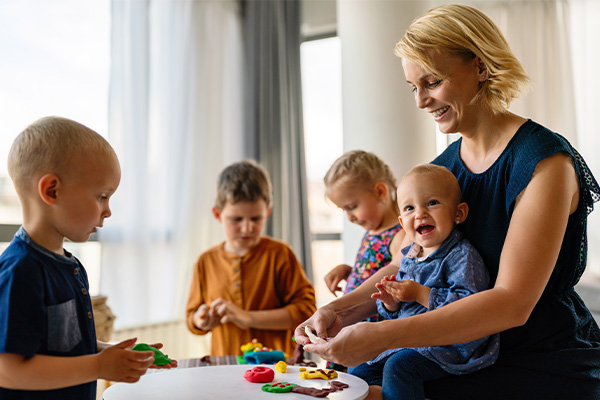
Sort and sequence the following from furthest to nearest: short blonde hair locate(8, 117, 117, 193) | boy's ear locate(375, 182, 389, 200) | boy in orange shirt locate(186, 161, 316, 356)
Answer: boy in orange shirt locate(186, 161, 316, 356) < boy's ear locate(375, 182, 389, 200) < short blonde hair locate(8, 117, 117, 193)

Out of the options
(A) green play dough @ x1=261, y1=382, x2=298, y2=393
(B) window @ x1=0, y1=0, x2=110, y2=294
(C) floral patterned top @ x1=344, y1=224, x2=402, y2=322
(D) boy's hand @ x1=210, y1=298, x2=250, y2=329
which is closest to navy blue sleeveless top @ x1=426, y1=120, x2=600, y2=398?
(A) green play dough @ x1=261, y1=382, x2=298, y2=393

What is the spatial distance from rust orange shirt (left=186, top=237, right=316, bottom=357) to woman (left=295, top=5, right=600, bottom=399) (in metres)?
1.00

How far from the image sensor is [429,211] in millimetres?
1427

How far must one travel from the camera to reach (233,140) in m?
4.35

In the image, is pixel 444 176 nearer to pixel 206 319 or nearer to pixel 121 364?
pixel 121 364

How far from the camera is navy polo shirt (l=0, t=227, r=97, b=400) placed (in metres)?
1.02

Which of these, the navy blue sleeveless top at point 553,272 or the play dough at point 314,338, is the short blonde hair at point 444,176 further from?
the play dough at point 314,338

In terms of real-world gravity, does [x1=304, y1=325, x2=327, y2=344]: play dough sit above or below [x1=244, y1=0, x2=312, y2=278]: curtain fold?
below

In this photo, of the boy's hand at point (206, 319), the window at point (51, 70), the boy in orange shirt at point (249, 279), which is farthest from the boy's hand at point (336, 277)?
the window at point (51, 70)

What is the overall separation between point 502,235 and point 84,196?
956 millimetres

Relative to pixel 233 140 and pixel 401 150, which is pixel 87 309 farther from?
pixel 233 140

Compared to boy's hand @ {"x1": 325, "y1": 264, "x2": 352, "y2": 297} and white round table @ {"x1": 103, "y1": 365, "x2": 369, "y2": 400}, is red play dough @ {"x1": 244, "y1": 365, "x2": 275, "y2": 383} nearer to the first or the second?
white round table @ {"x1": 103, "y1": 365, "x2": 369, "y2": 400}

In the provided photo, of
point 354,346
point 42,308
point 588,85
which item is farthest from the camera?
point 588,85

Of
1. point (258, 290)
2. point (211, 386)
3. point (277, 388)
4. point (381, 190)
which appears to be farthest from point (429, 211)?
point (258, 290)
